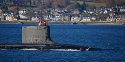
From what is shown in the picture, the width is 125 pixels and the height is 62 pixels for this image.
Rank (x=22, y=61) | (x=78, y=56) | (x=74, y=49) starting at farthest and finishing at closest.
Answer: (x=74, y=49)
(x=78, y=56)
(x=22, y=61)

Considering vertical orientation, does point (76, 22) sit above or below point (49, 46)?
below

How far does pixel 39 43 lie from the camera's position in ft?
219

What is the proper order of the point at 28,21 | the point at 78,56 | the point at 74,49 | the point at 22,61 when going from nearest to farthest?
the point at 22,61 < the point at 78,56 < the point at 74,49 < the point at 28,21

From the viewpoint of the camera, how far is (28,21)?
189 m

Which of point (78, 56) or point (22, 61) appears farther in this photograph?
point (78, 56)

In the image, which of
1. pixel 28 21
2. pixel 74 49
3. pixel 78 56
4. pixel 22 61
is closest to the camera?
pixel 22 61

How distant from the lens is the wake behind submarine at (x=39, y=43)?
64500 millimetres

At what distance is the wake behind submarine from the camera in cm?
6450

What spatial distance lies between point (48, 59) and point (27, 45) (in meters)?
8.88

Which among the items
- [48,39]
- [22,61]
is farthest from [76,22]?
[22,61]

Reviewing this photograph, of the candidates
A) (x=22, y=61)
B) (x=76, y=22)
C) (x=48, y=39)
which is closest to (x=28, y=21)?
(x=76, y=22)

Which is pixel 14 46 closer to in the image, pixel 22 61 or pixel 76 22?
pixel 22 61

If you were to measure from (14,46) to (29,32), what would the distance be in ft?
7.84

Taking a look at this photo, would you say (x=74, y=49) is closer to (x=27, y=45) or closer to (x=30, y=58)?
(x=27, y=45)
